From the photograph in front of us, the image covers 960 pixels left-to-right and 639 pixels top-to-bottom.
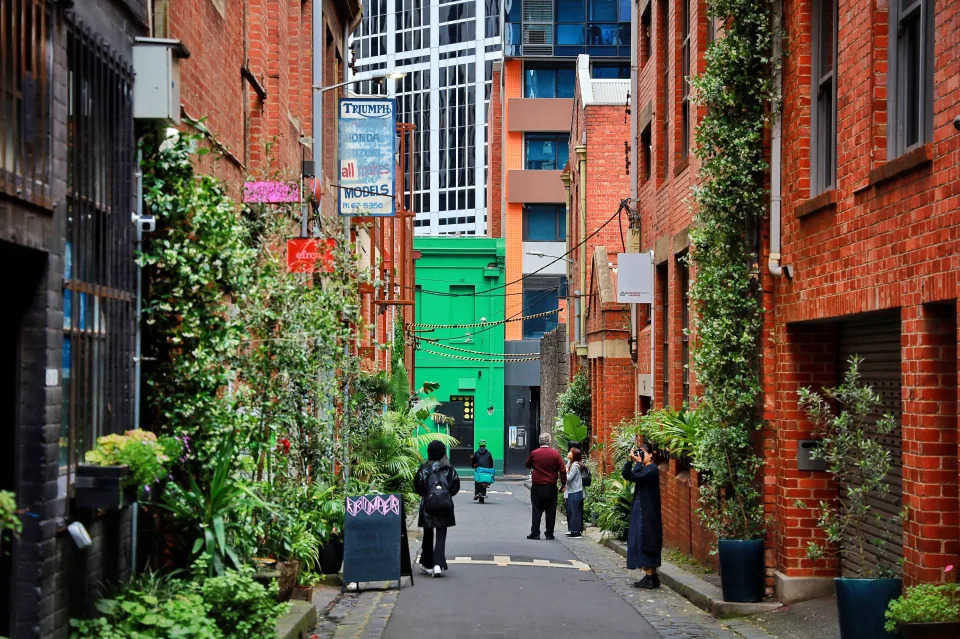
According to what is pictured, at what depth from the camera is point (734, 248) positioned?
46.0ft

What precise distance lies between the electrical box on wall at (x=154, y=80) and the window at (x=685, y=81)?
432 inches

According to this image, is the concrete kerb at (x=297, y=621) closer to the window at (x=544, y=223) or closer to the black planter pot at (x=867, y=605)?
the black planter pot at (x=867, y=605)

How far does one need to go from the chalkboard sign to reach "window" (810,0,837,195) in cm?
598

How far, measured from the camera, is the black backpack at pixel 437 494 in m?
16.4

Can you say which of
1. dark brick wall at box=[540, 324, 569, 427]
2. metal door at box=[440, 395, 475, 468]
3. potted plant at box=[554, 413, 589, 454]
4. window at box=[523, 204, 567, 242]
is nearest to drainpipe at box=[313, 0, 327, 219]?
potted plant at box=[554, 413, 589, 454]

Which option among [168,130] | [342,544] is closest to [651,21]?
[342,544]

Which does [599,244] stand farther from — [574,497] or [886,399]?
[886,399]

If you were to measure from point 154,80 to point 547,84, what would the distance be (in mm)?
49216

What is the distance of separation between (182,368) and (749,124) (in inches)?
274

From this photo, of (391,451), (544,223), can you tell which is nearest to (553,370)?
(544,223)

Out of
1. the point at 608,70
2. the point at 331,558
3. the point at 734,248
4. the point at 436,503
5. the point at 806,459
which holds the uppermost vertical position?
the point at 608,70

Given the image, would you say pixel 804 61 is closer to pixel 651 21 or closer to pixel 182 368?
pixel 182 368

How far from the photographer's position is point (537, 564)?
1831cm

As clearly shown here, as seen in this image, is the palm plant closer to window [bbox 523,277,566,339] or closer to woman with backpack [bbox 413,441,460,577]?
woman with backpack [bbox 413,441,460,577]
